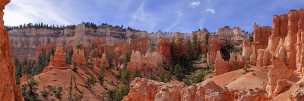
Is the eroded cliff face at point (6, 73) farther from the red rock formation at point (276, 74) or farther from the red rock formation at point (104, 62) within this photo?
the red rock formation at point (104, 62)

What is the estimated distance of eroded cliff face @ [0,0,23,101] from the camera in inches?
416

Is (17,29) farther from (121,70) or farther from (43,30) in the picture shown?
(121,70)

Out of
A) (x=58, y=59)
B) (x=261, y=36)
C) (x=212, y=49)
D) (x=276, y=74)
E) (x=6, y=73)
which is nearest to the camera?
(x=6, y=73)

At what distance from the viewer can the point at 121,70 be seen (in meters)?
88.7

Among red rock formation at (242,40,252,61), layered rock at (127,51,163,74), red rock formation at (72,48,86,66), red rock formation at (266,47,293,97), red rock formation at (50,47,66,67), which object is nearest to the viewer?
red rock formation at (266,47,293,97)

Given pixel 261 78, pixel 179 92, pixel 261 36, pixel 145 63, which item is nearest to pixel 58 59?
pixel 145 63

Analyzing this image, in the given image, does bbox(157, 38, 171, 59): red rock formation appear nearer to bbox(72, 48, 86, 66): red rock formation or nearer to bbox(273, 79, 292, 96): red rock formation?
bbox(72, 48, 86, 66): red rock formation

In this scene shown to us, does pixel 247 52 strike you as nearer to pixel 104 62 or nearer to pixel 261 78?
pixel 261 78

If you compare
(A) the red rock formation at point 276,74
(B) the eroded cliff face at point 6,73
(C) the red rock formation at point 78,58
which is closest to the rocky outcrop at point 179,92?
(A) the red rock formation at point 276,74

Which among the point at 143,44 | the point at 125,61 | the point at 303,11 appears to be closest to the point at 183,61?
the point at 125,61

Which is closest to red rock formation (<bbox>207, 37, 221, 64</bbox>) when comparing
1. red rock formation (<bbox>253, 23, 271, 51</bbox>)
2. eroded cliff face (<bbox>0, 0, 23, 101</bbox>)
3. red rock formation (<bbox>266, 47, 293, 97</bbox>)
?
red rock formation (<bbox>253, 23, 271, 51</bbox>)

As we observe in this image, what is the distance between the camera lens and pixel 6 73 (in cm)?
1080

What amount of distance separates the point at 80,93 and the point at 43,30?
9278cm

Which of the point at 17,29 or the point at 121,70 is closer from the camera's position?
the point at 121,70
